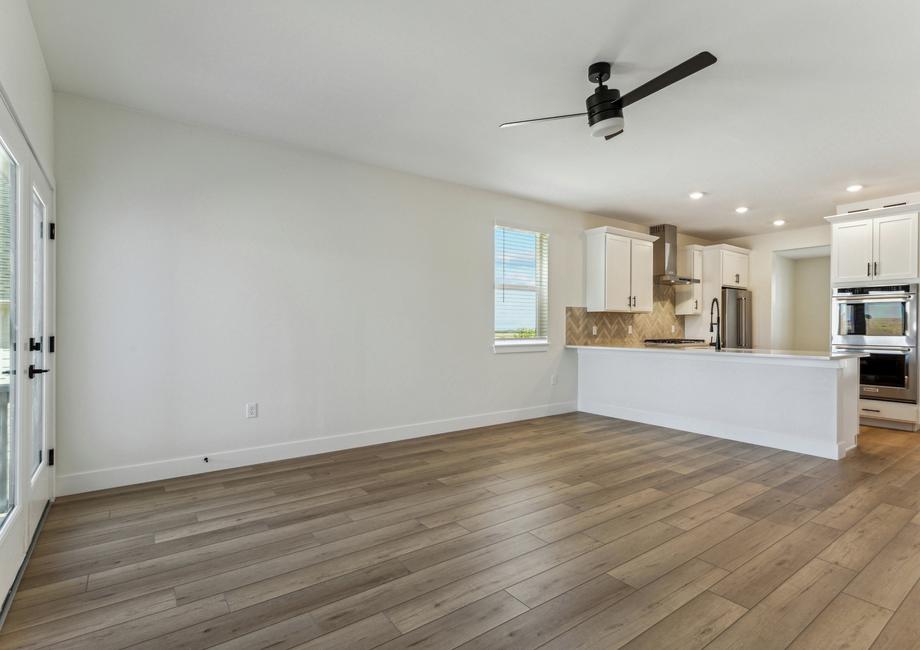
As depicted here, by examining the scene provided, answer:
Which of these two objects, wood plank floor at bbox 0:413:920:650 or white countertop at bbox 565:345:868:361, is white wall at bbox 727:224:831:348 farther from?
wood plank floor at bbox 0:413:920:650

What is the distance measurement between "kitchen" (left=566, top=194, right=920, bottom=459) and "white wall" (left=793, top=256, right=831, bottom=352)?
38 millimetres

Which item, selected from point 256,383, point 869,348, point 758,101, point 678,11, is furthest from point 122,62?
point 869,348

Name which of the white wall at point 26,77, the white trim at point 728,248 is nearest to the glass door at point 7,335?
the white wall at point 26,77

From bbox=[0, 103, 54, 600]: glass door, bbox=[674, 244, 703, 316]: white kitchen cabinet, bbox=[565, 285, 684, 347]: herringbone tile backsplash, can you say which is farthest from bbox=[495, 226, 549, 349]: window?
bbox=[0, 103, 54, 600]: glass door

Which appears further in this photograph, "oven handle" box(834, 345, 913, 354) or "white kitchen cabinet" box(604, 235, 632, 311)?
"white kitchen cabinet" box(604, 235, 632, 311)

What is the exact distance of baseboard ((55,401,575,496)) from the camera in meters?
3.22

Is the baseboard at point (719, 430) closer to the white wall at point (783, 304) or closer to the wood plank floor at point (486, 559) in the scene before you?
the wood plank floor at point (486, 559)

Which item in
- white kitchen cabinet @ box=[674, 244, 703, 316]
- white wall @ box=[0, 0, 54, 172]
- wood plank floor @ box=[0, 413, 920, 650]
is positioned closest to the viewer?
wood plank floor @ box=[0, 413, 920, 650]

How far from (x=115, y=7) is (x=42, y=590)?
8.78 ft

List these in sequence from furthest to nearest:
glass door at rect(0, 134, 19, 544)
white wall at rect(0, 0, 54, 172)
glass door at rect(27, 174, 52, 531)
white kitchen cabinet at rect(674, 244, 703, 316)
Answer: white kitchen cabinet at rect(674, 244, 703, 316), glass door at rect(27, 174, 52, 531), glass door at rect(0, 134, 19, 544), white wall at rect(0, 0, 54, 172)

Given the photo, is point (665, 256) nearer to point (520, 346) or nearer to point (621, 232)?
point (621, 232)

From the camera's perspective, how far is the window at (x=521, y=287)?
217 inches

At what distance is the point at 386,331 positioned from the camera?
4578 millimetres

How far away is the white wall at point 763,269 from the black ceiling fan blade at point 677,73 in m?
5.94
